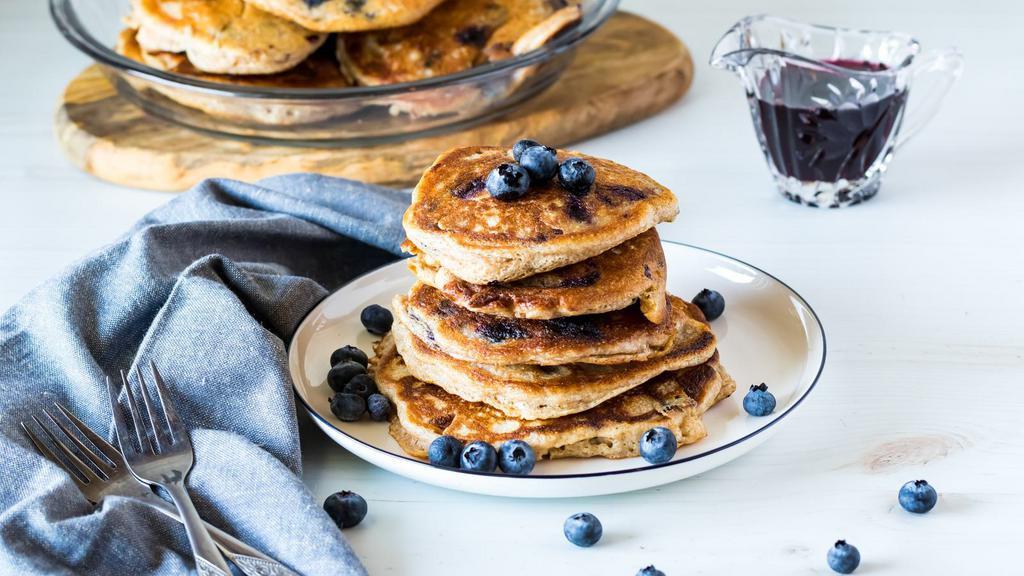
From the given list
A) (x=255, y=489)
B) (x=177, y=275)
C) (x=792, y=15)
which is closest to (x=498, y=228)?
(x=255, y=489)

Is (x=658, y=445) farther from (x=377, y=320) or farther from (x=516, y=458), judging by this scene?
(x=377, y=320)

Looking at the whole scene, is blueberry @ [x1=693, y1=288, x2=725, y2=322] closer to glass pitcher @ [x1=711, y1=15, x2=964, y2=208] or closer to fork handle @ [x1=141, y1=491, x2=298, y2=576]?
glass pitcher @ [x1=711, y1=15, x2=964, y2=208]

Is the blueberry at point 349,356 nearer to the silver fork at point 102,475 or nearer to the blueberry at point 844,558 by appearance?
the silver fork at point 102,475

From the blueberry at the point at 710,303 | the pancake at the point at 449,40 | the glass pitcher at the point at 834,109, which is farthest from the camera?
the pancake at the point at 449,40

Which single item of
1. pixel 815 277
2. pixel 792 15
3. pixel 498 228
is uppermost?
pixel 498 228

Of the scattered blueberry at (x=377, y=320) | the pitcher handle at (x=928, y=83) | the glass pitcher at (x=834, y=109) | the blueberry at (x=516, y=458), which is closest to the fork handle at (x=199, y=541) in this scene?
the blueberry at (x=516, y=458)

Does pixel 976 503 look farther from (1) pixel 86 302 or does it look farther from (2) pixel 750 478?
(1) pixel 86 302
